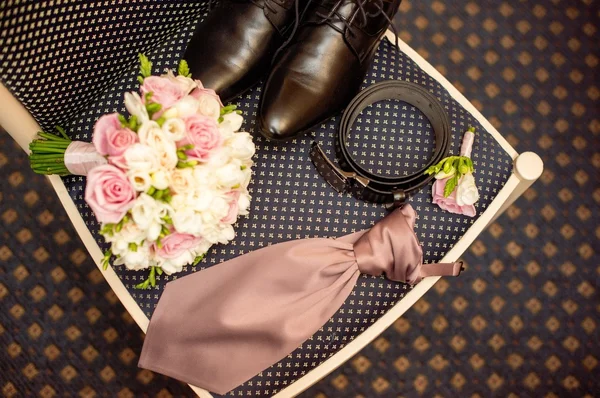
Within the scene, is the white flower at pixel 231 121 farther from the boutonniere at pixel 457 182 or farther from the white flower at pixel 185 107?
the boutonniere at pixel 457 182

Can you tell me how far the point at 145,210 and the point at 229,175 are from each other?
0.39ft

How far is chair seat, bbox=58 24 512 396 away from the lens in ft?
2.89

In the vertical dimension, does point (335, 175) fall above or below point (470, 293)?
above

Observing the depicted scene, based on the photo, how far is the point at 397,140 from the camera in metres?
0.90

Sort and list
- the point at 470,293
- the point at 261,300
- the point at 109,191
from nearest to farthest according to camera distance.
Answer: the point at 109,191
the point at 261,300
the point at 470,293

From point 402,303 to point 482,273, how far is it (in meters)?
0.57

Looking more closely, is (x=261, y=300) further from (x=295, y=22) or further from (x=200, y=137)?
(x=295, y=22)

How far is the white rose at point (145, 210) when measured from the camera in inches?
24.4

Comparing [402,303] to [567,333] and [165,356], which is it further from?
[567,333]

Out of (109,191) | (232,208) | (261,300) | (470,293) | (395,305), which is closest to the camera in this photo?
(109,191)

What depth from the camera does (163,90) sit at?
0.66 m

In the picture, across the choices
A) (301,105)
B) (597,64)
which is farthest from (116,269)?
(597,64)

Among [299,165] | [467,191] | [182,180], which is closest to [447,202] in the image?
[467,191]

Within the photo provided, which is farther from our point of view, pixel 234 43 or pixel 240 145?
pixel 234 43
